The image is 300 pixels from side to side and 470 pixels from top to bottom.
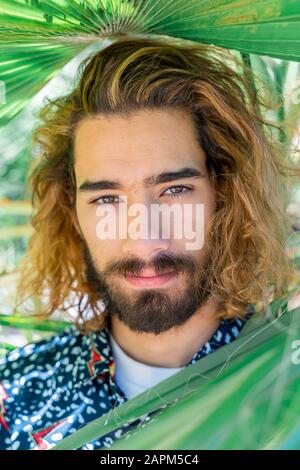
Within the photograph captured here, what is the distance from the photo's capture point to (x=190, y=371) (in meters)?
1.35

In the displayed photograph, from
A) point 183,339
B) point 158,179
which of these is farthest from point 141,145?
point 183,339

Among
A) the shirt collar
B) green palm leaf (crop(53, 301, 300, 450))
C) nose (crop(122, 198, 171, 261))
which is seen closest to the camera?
green palm leaf (crop(53, 301, 300, 450))

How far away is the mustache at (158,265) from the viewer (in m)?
1.42

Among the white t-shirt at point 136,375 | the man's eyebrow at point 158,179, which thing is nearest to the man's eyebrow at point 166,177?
the man's eyebrow at point 158,179

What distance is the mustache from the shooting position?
55.9 inches

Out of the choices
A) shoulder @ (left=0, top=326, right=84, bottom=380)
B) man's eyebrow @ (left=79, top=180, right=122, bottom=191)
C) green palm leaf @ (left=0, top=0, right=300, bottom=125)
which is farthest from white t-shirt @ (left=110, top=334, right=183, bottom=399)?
green palm leaf @ (left=0, top=0, right=300, bottom=125)

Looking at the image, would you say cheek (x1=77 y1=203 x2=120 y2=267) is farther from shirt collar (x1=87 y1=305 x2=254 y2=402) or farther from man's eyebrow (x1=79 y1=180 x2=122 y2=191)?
shirt collar (x1=87 y1=305 x2=254 y2=402)

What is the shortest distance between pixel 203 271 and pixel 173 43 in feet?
1.70

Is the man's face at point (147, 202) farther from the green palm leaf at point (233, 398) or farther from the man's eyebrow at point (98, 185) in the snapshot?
the green palm leaf at point (233, 398)

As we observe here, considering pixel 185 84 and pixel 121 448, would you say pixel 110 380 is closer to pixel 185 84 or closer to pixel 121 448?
pixel 121 448

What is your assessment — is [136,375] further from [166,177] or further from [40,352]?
[166,177]

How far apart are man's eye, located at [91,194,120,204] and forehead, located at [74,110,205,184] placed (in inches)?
2.0

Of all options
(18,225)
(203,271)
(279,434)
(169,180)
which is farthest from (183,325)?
(18,225)

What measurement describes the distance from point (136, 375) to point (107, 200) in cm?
42
